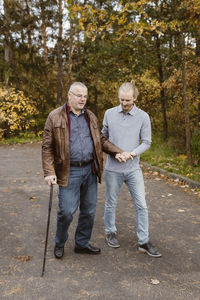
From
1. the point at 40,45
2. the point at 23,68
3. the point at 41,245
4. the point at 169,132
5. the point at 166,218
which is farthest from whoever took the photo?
the point at 40,45

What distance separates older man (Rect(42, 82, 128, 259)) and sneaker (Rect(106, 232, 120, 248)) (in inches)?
22.5

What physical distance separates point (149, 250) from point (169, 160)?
6.54 meters

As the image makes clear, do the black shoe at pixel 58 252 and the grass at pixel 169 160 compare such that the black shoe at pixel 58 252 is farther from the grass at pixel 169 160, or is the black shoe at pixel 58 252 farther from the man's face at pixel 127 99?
the grass at pixel 169 160

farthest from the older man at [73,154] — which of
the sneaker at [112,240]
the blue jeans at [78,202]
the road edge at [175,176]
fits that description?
the road edge at [175,176]

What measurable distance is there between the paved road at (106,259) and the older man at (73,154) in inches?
17.3

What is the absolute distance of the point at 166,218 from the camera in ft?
18.4

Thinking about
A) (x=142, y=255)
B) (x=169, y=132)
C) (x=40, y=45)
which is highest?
(x=40, y=45)

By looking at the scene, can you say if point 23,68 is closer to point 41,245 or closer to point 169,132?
point 169,132

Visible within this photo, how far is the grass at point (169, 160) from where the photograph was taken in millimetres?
8723

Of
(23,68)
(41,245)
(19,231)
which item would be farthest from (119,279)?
(23,68)

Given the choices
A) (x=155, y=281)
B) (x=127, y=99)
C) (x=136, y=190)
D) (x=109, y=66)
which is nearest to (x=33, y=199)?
(x=136, y=190)

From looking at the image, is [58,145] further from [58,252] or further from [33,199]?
[33,199]

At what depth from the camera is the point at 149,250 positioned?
4.16 metres

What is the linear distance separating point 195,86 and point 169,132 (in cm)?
411
